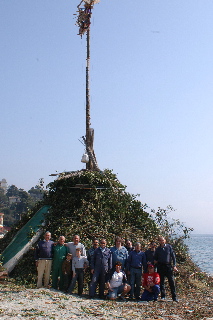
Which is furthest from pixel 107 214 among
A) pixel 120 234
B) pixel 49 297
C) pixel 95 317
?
pixel 95 317

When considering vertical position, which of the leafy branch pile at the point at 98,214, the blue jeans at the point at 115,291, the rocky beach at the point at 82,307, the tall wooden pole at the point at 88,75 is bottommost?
the rocky beach at the point at 82,307

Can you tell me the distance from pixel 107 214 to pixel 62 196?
1978mm

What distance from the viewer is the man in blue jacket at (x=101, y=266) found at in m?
9.60

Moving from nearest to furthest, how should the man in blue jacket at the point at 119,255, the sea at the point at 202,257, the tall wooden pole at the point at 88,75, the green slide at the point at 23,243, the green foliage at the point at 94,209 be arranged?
the man in blue jacket at the point at 119,255
the green slide at the point at 23,243
the green foliage at the point at 94,209
the tall wooden pole at the point at 88,75
the sea at the point at 202,257

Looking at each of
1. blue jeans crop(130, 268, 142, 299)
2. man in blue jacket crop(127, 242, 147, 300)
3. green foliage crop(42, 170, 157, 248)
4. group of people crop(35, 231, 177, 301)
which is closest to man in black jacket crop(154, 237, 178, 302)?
group of people crop(35, 231, 177, 301)

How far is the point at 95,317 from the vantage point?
7.08 m

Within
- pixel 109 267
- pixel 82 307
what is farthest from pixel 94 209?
pixel 82 307

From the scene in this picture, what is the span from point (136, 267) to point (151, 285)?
0.62 m

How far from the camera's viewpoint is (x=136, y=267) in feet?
31.8

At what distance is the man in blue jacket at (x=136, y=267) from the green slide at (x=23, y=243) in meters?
3.93

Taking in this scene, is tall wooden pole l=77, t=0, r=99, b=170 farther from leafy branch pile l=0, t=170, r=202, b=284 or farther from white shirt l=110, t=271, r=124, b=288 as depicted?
white shirt l=110, t=271, r=124, b=288

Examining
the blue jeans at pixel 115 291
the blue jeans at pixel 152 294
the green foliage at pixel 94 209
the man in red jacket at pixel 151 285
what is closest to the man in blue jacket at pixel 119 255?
the blue jeans at pixel 115 291

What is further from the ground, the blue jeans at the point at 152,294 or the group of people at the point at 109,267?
the group of people at the point at 109,267

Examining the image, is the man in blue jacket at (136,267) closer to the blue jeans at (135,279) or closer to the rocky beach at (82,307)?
the blue jeans at (135,279)
